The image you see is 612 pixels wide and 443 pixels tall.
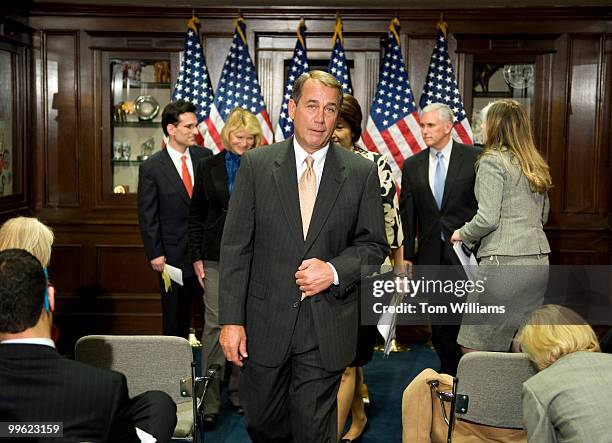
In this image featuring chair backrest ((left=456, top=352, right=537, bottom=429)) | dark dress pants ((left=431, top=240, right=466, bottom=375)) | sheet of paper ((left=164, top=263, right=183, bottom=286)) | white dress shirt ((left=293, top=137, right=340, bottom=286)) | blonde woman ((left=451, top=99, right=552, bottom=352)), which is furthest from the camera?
dark dress pants ((left=431, top=240, right=466, bottom=375))

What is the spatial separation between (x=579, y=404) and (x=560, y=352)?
9.2 inches

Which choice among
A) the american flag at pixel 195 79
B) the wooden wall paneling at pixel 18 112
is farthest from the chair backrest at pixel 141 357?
the american flag at pixel 195 79

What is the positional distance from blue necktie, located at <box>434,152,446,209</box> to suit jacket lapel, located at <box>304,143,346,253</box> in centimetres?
206

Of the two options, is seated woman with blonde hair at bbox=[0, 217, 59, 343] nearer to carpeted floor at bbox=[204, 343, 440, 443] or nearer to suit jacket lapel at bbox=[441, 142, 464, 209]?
carpeted floor at bbox=[204, 343, 440, 443]

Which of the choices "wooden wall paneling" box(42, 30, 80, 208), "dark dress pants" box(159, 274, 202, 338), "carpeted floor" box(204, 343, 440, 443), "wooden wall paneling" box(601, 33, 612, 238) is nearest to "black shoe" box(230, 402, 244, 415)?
"carpeted floor" box(204, 343, 440, 443)

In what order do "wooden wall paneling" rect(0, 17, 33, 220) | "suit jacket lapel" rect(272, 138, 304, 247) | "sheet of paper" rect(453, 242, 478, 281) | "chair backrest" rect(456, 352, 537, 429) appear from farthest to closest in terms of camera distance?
"wooden wall paneling" rect(0, 17, 33, 220), "sheet of paper" rect(453, 242, 478, 281), "suit jacket lapel" rect(272, 138, 304, 247), "chair backrest" rect(456, 352, 537, 429)

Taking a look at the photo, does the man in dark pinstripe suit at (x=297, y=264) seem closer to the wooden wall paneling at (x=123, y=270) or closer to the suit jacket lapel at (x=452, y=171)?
the suit jacket lapel at (x=452, y=171)

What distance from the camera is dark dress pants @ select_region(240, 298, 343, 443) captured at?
2734mm

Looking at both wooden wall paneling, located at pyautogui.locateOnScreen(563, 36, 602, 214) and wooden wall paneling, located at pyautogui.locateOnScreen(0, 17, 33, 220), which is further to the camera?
wooden wall paneling, located at pyautogui.locateOnScreen(563, 36, 602, 214)

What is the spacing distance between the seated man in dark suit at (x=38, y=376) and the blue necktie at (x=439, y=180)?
3238 millimetres

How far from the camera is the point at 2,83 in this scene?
561cm

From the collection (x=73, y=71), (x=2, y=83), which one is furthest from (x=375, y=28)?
(x=2, y=83)

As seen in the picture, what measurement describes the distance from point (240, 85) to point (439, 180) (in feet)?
6.32

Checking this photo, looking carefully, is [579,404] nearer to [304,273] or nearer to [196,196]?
[304,273]
